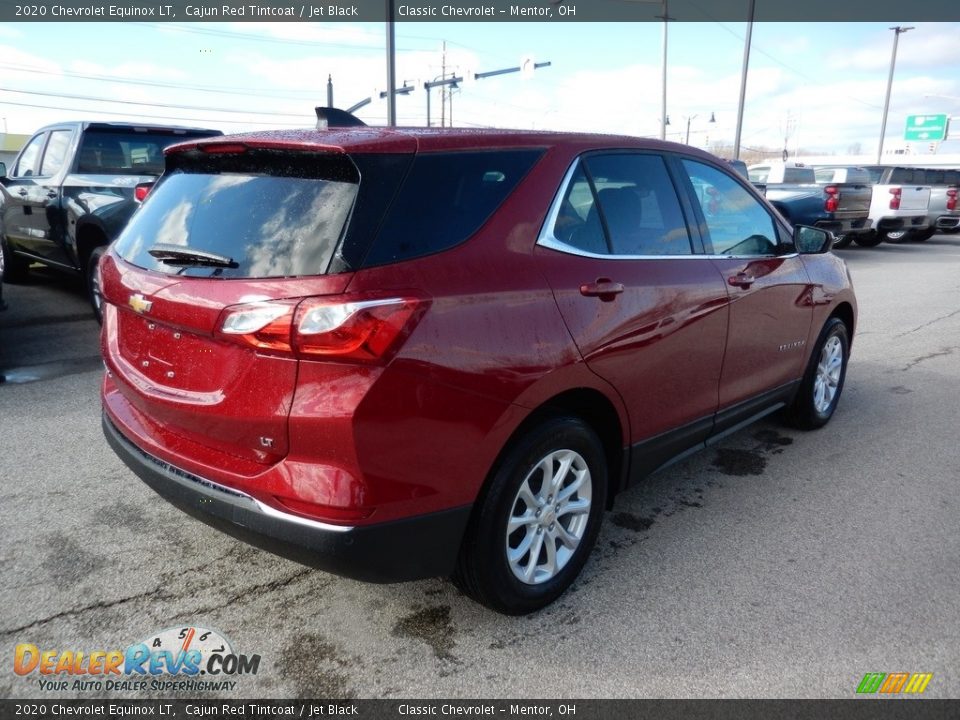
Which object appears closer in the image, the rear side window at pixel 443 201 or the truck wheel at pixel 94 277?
the rear side window at pixel 443 201

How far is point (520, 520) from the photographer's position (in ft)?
8.70

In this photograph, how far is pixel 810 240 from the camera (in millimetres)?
4406

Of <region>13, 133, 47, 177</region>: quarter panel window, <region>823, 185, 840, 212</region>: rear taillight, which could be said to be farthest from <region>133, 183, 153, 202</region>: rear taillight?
<region>823, 185, 840, 212</region>: rear taillight

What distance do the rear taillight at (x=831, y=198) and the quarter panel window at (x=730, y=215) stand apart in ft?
40.4

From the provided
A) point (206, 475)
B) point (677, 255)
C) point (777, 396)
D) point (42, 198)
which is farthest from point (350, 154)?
point (42, 198)

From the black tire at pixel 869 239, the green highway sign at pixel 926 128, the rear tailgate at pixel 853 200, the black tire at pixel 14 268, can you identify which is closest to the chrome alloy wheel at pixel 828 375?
the black tire at pixel 14 268

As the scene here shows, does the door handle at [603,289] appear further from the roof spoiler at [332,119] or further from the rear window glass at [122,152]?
the rear window glass at [122,152]

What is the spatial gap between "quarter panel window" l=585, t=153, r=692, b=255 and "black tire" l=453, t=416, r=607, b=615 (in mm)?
822

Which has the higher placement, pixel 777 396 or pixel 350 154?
pixel 350 154

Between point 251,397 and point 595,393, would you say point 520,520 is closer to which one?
point 595,393

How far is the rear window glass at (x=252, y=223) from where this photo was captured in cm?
225

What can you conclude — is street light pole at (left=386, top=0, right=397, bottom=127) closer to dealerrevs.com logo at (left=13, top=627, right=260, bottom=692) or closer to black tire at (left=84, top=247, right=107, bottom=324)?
black tire at (left=84, top=247, right=107, bottom=324)

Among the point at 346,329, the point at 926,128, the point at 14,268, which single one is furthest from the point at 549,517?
the point at 926,128

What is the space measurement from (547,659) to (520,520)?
0.47 m
